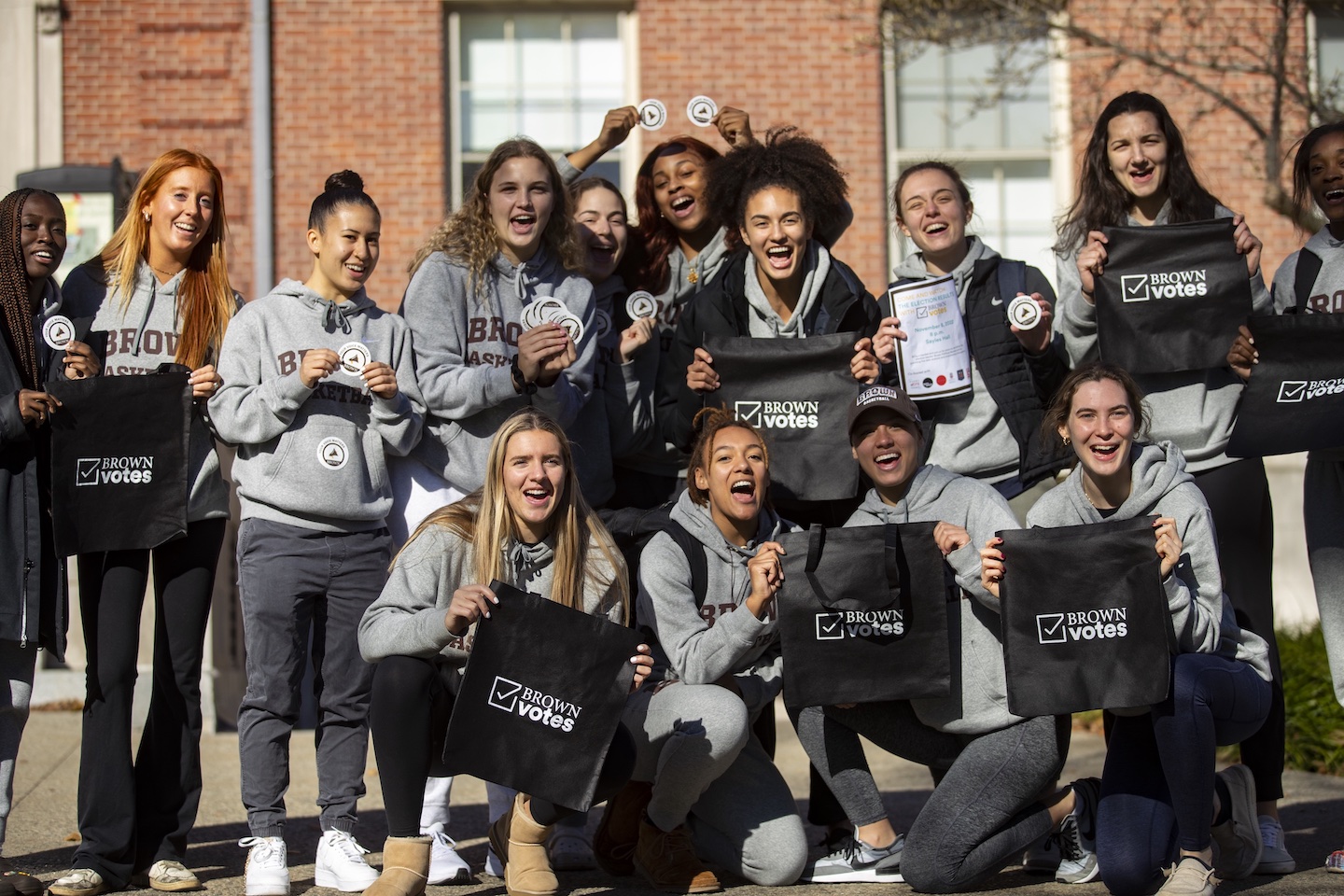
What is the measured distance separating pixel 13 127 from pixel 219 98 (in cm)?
198

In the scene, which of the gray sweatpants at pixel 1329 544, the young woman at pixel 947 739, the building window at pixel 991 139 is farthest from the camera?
the building window at pixel 991 139

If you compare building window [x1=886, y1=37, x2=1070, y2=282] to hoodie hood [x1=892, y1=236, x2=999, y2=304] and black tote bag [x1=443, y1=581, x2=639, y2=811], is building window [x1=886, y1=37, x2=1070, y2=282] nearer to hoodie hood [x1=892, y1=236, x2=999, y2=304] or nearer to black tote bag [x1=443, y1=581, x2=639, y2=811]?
hoodie hood [x1=892, y1=236, x2=999, y2=304]

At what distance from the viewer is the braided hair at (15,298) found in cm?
479

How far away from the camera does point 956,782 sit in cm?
472

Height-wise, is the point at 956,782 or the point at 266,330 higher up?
the point at 266,330

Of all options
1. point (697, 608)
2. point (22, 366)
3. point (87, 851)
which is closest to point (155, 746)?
point (87, 851)

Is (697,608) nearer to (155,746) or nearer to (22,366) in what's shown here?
(155,746)

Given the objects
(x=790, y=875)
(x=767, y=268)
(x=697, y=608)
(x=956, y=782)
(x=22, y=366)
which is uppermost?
(x=767, y=268)

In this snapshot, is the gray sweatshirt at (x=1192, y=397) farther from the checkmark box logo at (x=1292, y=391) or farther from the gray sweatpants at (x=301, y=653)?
the gray sweatpants at (x=301, y=653)

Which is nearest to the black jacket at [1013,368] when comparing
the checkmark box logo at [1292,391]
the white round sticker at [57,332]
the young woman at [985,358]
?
the young woman at [985,358]

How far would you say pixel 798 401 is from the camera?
533 cm

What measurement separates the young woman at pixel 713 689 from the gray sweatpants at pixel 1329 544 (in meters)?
1.85

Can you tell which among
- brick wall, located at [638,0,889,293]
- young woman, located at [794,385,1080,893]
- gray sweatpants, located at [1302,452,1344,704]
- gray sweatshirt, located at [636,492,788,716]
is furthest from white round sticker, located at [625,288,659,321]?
brick wall, located at [638,0,889,293]

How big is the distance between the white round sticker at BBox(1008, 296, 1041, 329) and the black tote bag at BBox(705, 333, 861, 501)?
0.55m
